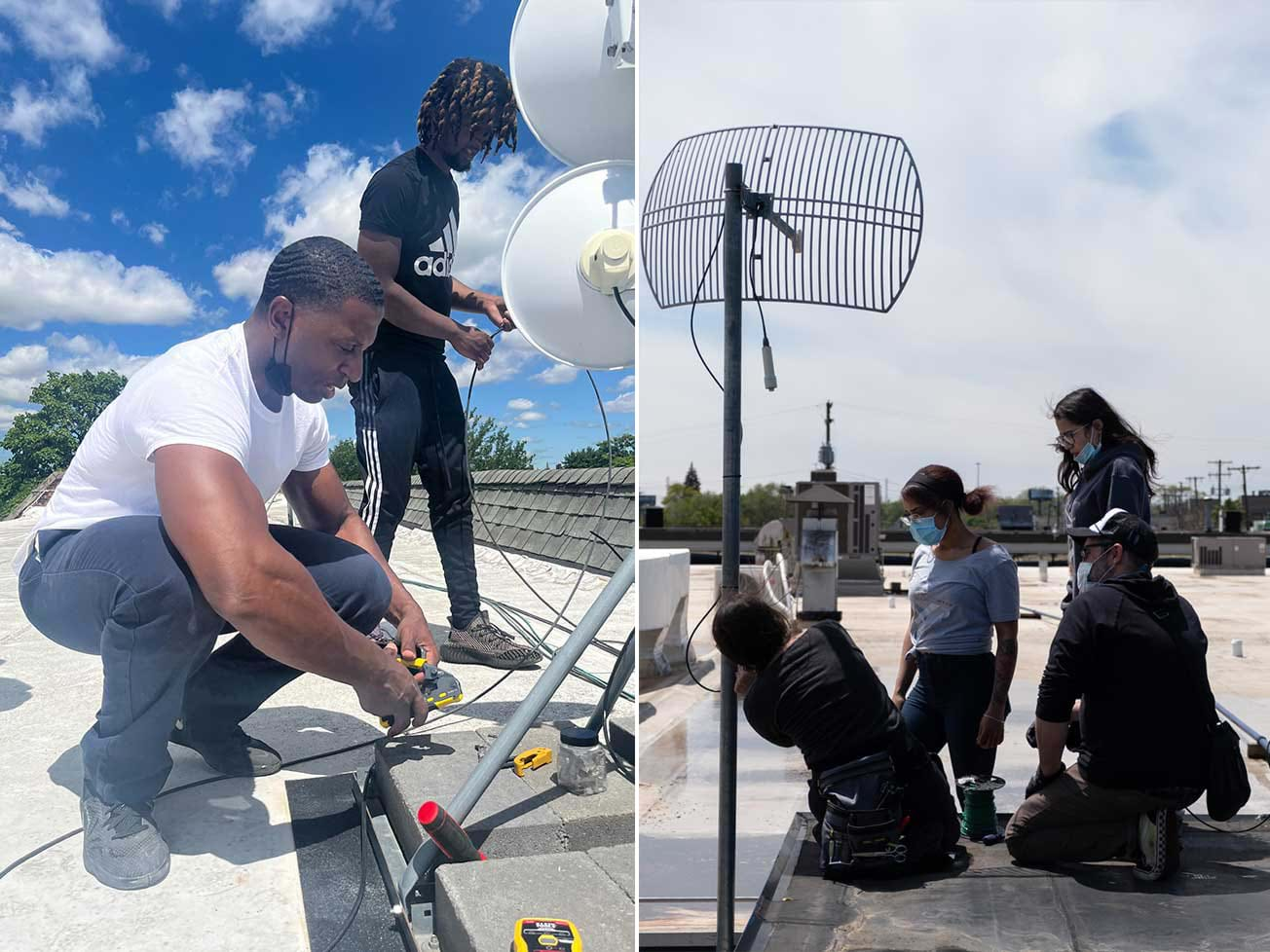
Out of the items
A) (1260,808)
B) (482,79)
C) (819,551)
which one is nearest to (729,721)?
(482,79)

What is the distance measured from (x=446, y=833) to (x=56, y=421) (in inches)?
44.5

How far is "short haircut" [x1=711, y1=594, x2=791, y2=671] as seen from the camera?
104 inches

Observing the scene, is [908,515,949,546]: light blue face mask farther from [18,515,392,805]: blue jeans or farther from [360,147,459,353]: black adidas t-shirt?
[18,515,392,805]: blue jeans

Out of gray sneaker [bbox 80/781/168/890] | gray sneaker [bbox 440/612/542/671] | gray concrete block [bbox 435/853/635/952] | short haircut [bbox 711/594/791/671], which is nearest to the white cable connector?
short haircut [bbox 711/594/791/671]

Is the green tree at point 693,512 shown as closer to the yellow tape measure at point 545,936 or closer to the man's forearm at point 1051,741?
the man's forearm at point 1051,741

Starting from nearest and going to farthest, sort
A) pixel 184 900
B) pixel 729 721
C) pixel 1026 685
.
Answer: pixel 184 900 → pixel 729 721 → pixel 1026 685

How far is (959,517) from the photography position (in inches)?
119

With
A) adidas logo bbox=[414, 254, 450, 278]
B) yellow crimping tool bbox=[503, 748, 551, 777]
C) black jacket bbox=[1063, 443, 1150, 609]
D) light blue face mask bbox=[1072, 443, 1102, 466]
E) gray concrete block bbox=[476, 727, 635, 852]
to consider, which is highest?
adidas logo bbox=[414, 254, 450, 278]

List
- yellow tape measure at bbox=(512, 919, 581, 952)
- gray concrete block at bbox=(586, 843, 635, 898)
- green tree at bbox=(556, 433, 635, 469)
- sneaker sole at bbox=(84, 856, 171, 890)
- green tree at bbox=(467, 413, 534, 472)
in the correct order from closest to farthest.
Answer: yellow tape measure at bbox=(512, 919, 581, 952) < sneaker sole at bbox=(84, 856, 171, 890) < gray concrete block at bbox=(586, 843, 635, 898) < green tree at bbox=(467, 413, 534, 472) < green tree at bbox=(556, 433, 635, 469)

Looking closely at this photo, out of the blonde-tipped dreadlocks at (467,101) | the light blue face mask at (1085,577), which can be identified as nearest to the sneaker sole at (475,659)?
the blonde-tipped dreadlocks at (467,101)

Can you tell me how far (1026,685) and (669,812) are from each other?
3143 millimetres

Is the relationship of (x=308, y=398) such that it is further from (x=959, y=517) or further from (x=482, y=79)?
(x=959, y=517)

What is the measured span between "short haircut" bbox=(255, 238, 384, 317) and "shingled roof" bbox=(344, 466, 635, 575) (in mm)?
557

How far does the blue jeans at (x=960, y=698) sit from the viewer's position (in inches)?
120
